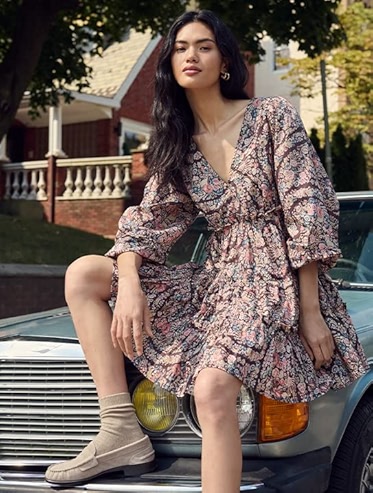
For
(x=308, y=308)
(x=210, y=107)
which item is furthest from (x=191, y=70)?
(x=308, y=308)

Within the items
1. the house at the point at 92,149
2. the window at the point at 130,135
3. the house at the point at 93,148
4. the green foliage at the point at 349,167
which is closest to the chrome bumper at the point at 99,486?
the house at the point at 92,149

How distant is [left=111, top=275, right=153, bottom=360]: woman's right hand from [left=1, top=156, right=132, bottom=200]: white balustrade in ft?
44.2

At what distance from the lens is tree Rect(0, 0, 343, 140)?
10.7 m

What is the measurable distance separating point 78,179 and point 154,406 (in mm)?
14444

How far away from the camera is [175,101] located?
3.21m

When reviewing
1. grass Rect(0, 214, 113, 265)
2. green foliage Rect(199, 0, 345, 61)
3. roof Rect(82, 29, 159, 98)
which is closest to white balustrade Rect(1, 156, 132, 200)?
roof Rect(82, 29, 159, 98)

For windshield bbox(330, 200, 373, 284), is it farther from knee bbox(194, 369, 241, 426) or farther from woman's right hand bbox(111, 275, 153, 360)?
knee bbox(194, 369, 241, 426)

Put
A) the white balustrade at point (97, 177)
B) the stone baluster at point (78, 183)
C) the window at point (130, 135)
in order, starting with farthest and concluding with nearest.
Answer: the window at point (130, 135), the stone baluster at point (78, 183), the white balustrade at point (97, 177)

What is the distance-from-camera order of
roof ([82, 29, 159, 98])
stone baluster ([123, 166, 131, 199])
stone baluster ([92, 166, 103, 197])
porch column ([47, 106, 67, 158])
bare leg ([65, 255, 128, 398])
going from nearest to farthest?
bare leg ([65, 255, 128, 398])
stone baluster ([123, 166, 131, 199])
stone baluster ([92, 166, 103, 197])
porch column ([47, 106, 67, 158])
roof ([82, 29, 159, 98])

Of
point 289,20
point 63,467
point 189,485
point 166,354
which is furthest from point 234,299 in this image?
point 289,20

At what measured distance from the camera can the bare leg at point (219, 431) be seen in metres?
2.53

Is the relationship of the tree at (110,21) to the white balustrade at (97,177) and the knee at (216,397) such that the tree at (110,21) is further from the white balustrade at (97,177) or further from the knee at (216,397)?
the knee at (216,397)

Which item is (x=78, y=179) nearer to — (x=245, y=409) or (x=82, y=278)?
(x=82, y=278)

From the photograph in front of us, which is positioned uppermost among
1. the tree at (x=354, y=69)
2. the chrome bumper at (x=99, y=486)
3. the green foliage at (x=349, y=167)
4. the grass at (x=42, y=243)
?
the tree at (x=354, y=69)
